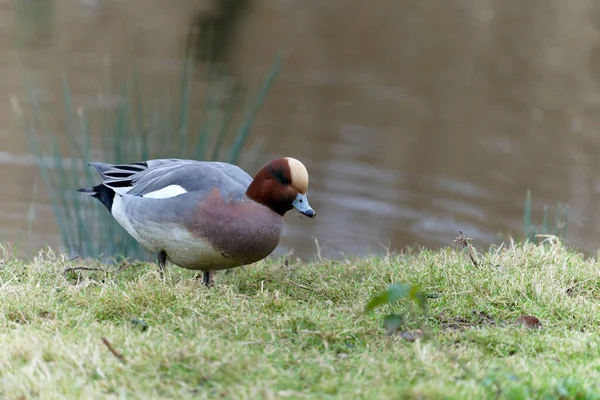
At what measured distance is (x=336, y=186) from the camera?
8312 mm

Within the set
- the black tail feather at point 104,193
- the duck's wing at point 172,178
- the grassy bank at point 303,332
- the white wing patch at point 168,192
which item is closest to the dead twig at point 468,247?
the grassy bank at point 303,332

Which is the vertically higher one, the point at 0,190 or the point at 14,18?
the point at 14,18

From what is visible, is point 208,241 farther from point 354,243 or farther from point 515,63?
point 515,63

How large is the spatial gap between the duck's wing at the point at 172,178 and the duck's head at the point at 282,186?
104 millimetres

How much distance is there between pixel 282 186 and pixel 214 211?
1.09 ft

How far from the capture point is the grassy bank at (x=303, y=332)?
8.39ft

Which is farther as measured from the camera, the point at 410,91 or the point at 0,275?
the point at 410,91

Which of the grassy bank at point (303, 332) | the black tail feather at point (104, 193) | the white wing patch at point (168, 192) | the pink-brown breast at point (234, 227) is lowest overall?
the grassy bank at point (303, 332)

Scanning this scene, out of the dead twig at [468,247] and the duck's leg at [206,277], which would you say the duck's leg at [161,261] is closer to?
the duck's leg at [206,277]

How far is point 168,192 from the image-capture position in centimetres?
382

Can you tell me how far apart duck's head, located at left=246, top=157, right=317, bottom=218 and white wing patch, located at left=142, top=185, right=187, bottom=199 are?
1.05ft

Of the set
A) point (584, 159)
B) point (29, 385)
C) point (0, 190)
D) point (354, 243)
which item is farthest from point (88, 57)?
point (29, 385)

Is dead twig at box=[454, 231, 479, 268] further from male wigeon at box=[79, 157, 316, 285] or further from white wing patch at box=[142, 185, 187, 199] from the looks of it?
white wing patch at box=[142, 185, 187, 199]

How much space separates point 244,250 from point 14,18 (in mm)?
9742
